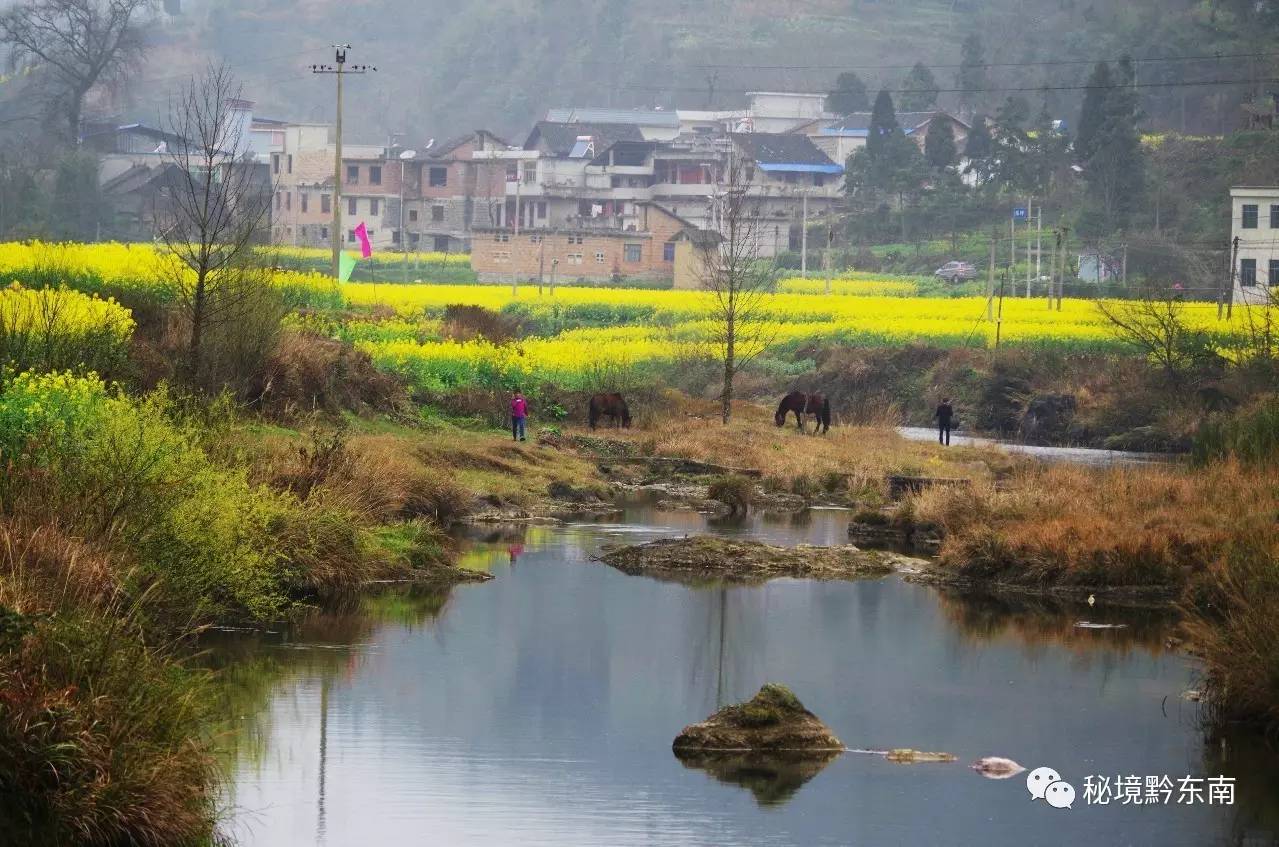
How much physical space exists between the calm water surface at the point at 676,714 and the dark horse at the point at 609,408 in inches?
490

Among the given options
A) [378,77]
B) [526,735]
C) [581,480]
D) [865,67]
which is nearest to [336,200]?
[581,480]

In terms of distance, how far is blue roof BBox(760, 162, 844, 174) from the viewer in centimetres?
10088

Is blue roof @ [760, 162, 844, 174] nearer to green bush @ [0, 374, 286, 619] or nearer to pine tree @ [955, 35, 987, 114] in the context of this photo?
pine tree @ [955, 35, 987, 114]

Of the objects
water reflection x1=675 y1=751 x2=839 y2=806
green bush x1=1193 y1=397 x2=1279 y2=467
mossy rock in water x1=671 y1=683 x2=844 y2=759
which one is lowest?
water reflection x1=675 y1=751 x2=839 y2=806

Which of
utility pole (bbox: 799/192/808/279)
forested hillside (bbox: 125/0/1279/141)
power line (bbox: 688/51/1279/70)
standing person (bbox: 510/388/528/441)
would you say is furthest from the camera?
forested hillside (bbox: 125/0/1279/141)

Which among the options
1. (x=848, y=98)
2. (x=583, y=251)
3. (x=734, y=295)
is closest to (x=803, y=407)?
(x=734, y=295)

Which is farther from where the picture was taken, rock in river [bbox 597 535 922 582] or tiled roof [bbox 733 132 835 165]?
tiled roof [bbox 733 132 835 165]

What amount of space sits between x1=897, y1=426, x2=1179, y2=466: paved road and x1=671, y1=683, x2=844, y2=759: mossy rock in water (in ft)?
75.6

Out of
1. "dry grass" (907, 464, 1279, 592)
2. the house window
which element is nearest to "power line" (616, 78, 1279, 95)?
the house window

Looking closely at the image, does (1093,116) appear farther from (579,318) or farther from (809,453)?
(809,453)

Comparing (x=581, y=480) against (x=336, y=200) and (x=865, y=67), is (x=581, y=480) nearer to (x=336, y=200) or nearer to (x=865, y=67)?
(x=336, y=200)

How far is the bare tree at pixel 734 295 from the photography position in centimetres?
3884

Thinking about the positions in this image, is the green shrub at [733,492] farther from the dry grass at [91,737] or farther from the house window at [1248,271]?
the house window at [1248,271]

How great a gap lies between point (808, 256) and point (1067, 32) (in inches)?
2386
